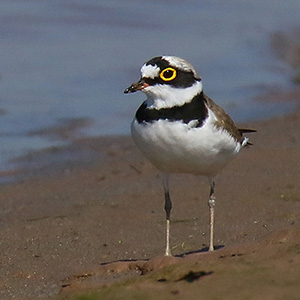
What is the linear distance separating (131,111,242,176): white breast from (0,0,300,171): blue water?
3682 mm

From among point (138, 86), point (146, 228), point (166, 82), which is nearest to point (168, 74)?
point (166, 82)

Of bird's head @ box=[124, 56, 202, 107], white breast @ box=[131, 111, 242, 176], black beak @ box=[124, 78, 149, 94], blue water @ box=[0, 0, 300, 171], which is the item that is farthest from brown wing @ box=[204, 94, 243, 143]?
blue water @ box=[0, 0, 300, 171]

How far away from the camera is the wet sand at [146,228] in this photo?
183 inches

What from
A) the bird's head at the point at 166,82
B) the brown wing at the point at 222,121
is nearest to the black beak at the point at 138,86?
the bird's head at the point at 166,82

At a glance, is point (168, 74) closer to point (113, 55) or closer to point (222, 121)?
point (222, 121)

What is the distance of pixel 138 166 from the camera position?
31.3 ft

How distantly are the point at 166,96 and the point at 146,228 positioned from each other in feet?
5.39

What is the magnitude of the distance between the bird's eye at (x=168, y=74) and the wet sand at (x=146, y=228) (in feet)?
3.55

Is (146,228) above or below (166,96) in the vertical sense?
below

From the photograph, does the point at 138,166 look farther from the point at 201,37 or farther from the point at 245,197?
the point at 201,37

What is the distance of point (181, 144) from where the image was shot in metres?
6.13

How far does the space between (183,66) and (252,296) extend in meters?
2.30

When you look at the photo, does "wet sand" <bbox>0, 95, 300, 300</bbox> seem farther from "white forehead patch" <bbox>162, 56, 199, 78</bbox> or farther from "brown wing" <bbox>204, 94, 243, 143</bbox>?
"white forehead patch" <bbox>162, 56, 199, 78</bbox>

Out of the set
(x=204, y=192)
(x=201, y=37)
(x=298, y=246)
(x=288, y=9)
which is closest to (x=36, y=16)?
(x=201, y=37)
